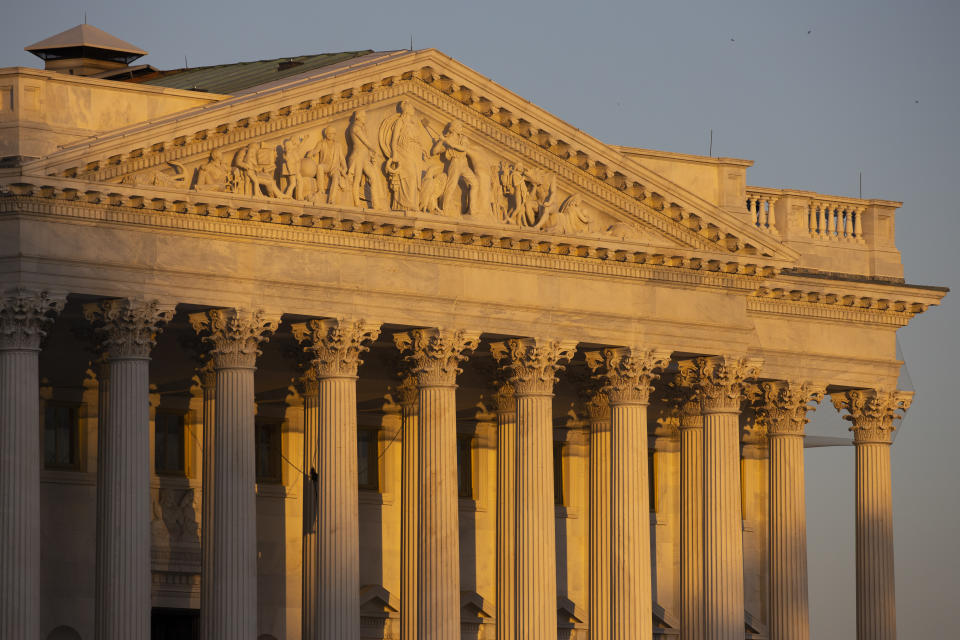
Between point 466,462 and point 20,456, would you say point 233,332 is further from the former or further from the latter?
point 466,462

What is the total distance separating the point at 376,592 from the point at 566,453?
839cm

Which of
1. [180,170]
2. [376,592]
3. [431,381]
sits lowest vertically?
[376,592]

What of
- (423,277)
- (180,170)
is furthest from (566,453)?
(180,170)

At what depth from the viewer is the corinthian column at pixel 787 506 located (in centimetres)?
7700

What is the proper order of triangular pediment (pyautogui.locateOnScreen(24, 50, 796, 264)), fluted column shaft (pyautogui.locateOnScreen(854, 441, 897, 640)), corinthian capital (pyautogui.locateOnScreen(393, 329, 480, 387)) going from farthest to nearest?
fluted column shaft (pyautogui.locateOnScreen(854, 441, 897, 640))
corinthian capital (pyautogui.locateOnScreen(393, 329, 480, 387))
triangular pediment (pyautogui.locateOnScreen(24, 50, 796, 264))

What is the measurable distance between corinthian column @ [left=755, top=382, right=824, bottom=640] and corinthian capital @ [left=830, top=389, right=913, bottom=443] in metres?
1.37

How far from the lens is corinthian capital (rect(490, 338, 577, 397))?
227 feet

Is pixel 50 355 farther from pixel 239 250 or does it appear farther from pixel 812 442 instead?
pixel 812 442

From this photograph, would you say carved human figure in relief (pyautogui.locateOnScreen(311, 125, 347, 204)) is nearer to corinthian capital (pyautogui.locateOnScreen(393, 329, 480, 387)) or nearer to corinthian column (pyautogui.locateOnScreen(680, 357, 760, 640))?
corinthian capital (pyautogui.locateOnScreen(393, 329, 480, 387))

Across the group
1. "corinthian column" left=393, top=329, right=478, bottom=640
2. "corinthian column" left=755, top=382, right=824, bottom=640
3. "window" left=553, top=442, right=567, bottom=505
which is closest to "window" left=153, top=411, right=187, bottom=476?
"corinthian column" left=393, top=329, right=478, bottom=640

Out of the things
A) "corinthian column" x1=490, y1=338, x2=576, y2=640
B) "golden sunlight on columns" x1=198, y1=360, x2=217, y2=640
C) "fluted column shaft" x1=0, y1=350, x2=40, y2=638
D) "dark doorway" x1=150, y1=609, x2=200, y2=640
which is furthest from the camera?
"dark doorway" x1=150, y1=609, x2=200, y2=640

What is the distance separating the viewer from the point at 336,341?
65812 mm

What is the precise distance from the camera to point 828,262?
77.9 m

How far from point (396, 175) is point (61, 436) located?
1222 centimetres
